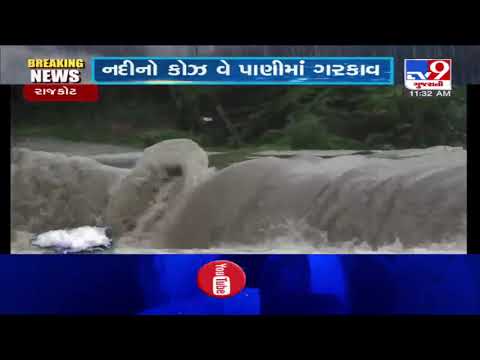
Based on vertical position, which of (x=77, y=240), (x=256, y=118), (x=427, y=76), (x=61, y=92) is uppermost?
(x=427, y=76)

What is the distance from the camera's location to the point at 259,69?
721 centimetres

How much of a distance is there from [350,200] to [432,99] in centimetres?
115

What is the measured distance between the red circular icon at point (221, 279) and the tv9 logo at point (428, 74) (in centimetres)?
222

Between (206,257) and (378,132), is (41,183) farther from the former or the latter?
(378,132)

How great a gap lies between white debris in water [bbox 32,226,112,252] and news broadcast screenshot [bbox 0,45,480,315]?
1 cm

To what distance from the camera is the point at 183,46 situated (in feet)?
23.6

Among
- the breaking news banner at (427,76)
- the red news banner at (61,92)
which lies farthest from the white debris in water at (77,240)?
the breaking news banner at (427,76)

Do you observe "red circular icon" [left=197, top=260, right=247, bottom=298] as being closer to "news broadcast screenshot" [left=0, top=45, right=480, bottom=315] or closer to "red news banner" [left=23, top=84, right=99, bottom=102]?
"news broadcast screenshot" [left=0, top=45, right=480, bottom=315]

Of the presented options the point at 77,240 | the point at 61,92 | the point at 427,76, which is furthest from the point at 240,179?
the point at 427,76

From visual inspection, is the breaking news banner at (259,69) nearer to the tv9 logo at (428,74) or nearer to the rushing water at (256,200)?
the tv9 logo at (428,74)

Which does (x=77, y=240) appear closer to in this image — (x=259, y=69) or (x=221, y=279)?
(x=221, y=279)

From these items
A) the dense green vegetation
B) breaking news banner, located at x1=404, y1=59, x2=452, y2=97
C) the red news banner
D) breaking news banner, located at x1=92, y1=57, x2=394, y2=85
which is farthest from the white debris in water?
breaking news banner, located at x1=404, y1=59, x2=452, y2=97

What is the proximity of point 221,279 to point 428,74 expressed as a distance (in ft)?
8.42

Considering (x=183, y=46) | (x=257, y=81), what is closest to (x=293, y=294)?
(x=257, y=81)
